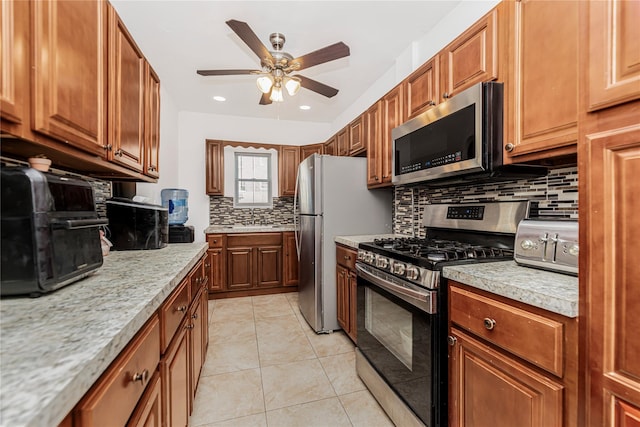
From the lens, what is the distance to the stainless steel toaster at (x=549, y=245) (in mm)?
1044

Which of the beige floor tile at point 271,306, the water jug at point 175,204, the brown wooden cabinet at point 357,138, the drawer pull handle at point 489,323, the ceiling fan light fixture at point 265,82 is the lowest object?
the beige floor tile at point 271,306

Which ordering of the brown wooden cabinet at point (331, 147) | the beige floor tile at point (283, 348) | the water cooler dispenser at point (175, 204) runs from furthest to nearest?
the brown wooden cabinet at point (331, 147), the water cooler dispenser at point (175, 204), the beige floor tile at point (283, 348)

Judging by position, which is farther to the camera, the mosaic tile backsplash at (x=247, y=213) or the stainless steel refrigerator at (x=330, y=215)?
the mosaic tile backsplash at (x=247, y=213)

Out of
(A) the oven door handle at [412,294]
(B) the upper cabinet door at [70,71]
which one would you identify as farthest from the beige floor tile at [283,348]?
(B) the upper cabinet door at [70,71]

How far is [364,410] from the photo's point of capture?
65.4 inches

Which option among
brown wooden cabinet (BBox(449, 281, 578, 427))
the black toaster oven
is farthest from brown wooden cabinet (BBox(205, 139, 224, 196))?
brown wooden cabinet (BBox(449, 281, 578, 427))

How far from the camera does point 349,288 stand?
2.38m

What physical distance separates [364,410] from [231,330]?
5.11ft

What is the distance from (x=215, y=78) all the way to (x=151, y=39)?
749 mm

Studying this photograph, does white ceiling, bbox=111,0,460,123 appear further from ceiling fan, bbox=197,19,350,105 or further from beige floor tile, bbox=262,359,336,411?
beige floor tile, bbox=262,359,336,411

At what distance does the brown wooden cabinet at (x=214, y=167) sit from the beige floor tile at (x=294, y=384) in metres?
2.58

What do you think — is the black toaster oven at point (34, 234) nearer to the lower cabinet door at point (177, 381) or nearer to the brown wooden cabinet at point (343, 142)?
the lower cabinet door at point (177, 381)

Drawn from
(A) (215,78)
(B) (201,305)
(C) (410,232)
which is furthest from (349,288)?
(A) (215,78)

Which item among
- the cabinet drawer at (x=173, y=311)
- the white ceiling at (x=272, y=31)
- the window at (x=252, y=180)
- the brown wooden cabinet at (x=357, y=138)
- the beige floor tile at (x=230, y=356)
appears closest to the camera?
the cabinet drawer at (x=173, y=311)
